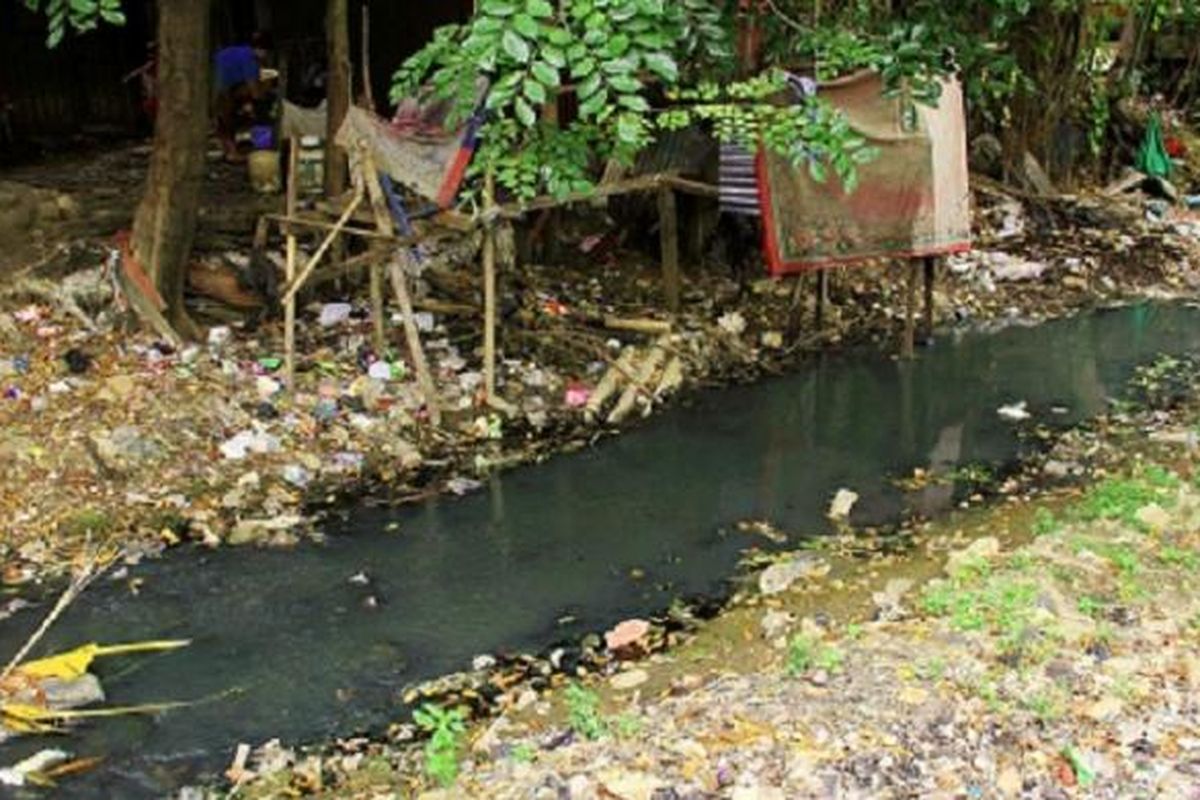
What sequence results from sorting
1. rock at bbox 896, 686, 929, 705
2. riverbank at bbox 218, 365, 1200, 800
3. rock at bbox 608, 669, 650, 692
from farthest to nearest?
rock at bbox 608, 669, 650, 692 < rock at bbox 896, 686, 929, 705 < riverbank at bbox 218, 365, 1200, 800

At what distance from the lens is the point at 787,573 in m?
Result: 5.76

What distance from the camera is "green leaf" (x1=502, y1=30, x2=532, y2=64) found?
3.12 meters

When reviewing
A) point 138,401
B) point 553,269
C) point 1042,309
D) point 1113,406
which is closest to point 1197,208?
point 1042,309

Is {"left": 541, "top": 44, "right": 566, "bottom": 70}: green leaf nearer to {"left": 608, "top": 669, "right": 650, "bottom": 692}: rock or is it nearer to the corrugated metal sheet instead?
{"left": 608, "top": 669, "right": 650, "bottom": 692}: rock

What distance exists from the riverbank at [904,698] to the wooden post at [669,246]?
3699mm

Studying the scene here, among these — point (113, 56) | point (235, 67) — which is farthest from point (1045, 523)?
point (113, 56)

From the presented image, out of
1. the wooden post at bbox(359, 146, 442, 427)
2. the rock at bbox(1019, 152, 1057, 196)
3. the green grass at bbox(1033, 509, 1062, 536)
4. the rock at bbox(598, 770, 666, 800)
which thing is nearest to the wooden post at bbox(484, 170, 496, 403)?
the wooden post at bbox(359, 146, 442, 427)

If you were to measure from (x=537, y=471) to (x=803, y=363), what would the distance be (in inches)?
112

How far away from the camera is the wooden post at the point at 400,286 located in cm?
701

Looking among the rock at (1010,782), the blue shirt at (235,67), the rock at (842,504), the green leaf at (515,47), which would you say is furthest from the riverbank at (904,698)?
the blue shirt at (235,67)

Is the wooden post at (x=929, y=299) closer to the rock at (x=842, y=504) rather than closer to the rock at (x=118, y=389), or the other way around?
the rock at (x=842, y=504)

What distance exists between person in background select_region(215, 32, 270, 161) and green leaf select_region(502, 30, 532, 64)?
8088 mm

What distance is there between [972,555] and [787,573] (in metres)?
0.83

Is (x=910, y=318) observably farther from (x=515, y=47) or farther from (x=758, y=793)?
(x=515, y=47)
